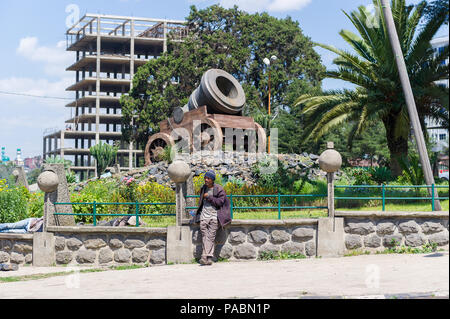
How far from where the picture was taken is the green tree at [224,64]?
4378cm

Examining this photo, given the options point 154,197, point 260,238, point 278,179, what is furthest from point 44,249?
point 278,179

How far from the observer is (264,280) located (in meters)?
8.09

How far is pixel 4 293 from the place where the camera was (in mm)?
7863

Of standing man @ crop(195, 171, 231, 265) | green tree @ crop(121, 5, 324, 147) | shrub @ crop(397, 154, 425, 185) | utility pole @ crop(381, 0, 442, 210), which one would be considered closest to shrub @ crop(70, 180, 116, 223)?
standing man @ crop(195, 171, 231, 265)

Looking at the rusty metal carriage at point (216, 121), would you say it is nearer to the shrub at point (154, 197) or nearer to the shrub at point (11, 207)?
the shrub at point (154, 197)

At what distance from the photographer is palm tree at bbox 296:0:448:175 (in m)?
15.8

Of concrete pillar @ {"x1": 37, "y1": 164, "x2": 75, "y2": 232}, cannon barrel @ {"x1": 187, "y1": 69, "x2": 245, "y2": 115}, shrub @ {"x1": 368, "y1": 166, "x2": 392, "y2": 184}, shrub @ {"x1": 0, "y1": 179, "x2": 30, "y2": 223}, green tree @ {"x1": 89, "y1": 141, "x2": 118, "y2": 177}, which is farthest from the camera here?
green tree @ {"x1": 89, "y1": 141, "x2": 118, "y2": 177}

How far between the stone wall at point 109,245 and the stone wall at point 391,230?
11.7 ft

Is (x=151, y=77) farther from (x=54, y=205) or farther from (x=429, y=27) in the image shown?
(x=54, y=205)

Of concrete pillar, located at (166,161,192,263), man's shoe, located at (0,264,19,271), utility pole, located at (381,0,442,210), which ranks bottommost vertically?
man's shoe, located at (0,264,19,271)

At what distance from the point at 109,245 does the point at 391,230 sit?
545cm

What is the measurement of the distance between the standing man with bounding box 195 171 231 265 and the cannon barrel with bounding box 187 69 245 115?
42.4ft

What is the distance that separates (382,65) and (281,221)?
25.9 feet

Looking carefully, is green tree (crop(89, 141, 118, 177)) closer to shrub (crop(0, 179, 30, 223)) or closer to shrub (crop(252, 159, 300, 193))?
shrub (crop(252, 159, 300, 193))
